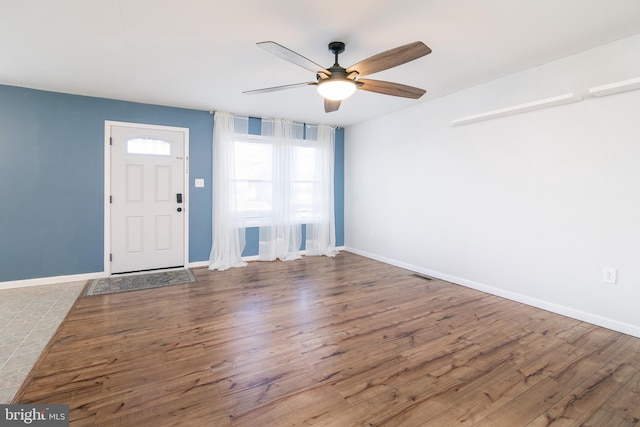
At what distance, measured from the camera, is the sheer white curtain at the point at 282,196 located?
5160mm

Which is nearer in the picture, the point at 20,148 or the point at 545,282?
the point at 545,282

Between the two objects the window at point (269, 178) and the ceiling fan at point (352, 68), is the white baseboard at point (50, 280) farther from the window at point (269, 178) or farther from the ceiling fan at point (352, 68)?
the ceiling fan at point (352, 68)

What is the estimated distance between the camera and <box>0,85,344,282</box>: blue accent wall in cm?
Result: 366

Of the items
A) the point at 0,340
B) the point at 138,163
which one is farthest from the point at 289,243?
the point at 0,340

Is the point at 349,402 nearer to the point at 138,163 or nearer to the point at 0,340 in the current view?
the point at 0,340

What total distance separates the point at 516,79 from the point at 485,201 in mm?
1395

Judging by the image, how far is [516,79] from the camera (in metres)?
3.25

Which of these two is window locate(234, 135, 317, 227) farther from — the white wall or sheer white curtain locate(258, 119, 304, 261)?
the white wall

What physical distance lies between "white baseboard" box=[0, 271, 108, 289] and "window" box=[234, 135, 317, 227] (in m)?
2.16

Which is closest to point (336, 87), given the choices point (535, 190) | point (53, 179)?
point (535, 190)

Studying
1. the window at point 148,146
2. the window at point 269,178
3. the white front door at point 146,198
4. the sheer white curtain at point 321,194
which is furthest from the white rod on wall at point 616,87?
the window at point 148,146

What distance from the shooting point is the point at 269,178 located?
5.18 meters

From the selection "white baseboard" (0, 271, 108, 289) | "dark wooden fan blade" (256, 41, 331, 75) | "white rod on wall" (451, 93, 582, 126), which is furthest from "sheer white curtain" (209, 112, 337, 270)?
"dark wooden fan blade" (256, 41, 331, 75)

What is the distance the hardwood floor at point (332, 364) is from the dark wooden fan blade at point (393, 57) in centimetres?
223
